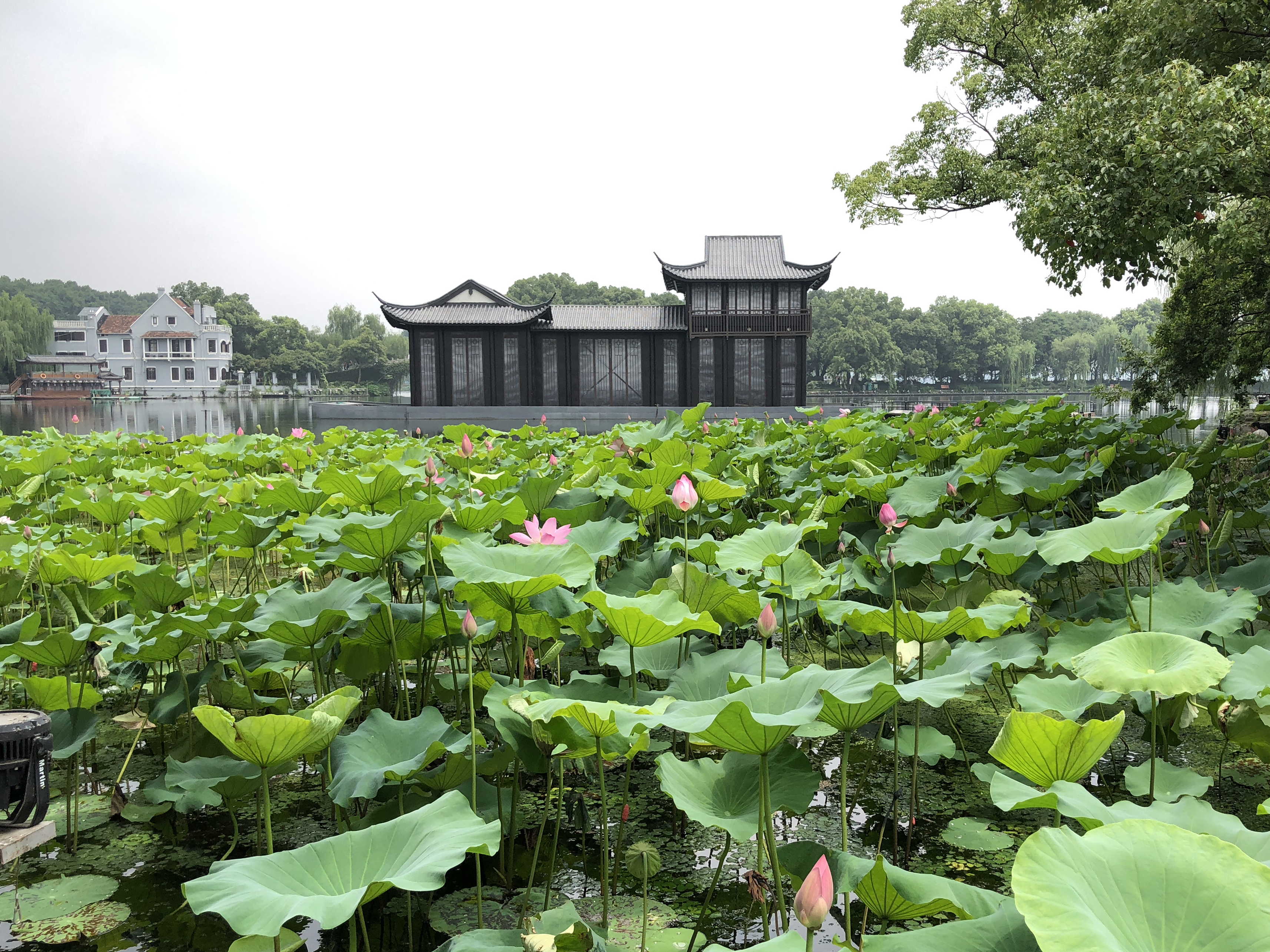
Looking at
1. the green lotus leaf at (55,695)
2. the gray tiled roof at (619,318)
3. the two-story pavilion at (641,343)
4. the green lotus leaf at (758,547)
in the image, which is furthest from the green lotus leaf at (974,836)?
the gray tiled roof at (619,318)

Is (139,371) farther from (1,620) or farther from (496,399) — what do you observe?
(1,620)

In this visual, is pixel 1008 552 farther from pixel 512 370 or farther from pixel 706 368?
pixel 512 370

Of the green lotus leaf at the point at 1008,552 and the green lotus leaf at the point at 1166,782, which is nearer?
the green lotus leaf at the point at 1166,782

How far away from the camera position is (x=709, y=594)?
6.54 feet

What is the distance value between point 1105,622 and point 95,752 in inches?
118

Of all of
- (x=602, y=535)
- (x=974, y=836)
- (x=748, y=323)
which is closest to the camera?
(x=974, y=836)

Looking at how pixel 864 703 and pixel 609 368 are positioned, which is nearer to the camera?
pixel 864 703

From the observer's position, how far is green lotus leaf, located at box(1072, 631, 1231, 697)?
134 centimetres

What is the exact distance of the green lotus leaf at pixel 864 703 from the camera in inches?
49.3

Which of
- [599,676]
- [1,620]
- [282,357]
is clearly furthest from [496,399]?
[282,357]

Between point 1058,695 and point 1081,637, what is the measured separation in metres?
0.44

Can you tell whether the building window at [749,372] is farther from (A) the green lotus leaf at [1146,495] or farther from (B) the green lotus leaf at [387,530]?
(B) the green lotus leaf at [387,530]

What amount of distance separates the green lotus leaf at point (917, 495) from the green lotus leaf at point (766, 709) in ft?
5.88

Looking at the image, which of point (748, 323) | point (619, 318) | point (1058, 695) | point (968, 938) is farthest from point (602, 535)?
point (619, 318)
